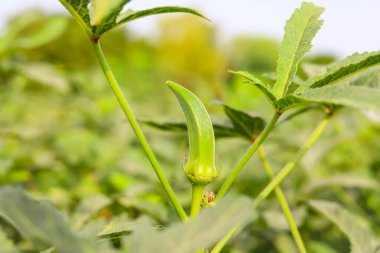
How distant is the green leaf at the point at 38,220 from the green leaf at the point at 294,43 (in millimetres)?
307

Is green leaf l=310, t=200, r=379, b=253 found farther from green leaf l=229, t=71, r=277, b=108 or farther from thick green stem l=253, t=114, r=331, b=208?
green leaf l=229, t=71, r=277, b=108

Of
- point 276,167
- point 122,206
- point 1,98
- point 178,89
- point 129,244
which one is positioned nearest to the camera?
point 129,244

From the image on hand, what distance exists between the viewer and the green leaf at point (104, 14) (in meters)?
0.63

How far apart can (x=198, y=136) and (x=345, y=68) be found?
192mm

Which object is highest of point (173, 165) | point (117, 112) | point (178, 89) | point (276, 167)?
point (178, 89)

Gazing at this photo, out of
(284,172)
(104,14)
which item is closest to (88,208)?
(284,172)

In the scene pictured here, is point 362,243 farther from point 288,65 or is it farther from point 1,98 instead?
point 1,98

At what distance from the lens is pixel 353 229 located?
3.37ft

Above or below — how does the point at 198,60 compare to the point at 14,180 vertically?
below

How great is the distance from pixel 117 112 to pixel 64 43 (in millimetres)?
12343

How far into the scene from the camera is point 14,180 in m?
1.59

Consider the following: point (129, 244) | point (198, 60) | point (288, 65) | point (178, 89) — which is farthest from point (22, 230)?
point (198, 60)

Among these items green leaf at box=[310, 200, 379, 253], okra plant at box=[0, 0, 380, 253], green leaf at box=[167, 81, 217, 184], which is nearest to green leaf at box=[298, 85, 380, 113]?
okra plant at box=[0, 0, 380, 253]

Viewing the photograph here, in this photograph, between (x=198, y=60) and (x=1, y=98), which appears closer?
(x=1, y=98)
